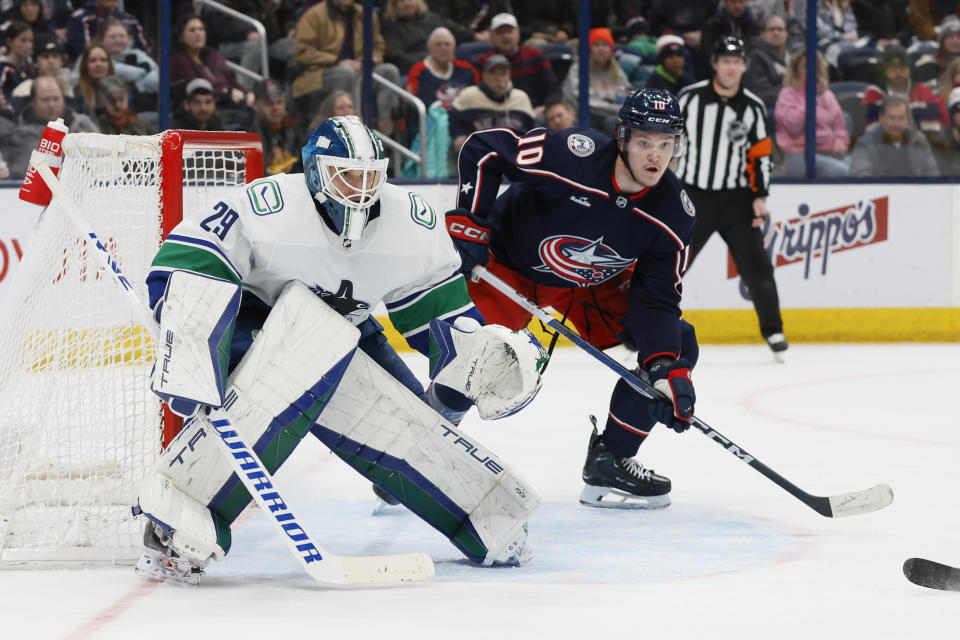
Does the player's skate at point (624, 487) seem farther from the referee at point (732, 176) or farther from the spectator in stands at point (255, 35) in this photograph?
the spectator in stands at point (255, 35)

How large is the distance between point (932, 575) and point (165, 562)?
1328 mm

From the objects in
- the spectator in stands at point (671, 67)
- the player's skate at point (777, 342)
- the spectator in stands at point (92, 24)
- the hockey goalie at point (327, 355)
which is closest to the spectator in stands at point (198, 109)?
the spectator in stands at point (92, 24)

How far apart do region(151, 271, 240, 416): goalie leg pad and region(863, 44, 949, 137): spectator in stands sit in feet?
16.1

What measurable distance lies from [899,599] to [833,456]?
148cm

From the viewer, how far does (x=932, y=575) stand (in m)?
2.29

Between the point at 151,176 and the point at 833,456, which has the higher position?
the point at 151,176

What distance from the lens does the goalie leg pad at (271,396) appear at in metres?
2.31

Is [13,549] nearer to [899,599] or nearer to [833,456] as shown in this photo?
[899,599]

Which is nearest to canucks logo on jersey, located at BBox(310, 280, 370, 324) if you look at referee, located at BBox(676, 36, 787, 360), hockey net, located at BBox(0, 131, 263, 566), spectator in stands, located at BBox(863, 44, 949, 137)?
hockey net, located at BBox(0, 131, 263, 566)

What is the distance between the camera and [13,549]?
2.51 meters

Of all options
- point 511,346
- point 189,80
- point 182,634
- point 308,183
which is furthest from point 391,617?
point 189,80

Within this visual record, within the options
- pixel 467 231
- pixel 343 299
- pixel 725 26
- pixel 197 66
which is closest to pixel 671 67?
pixel 725 26

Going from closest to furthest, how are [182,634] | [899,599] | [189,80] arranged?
[182,634]
[899,599]
[189,80]

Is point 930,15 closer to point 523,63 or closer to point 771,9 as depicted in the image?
point 771,9
